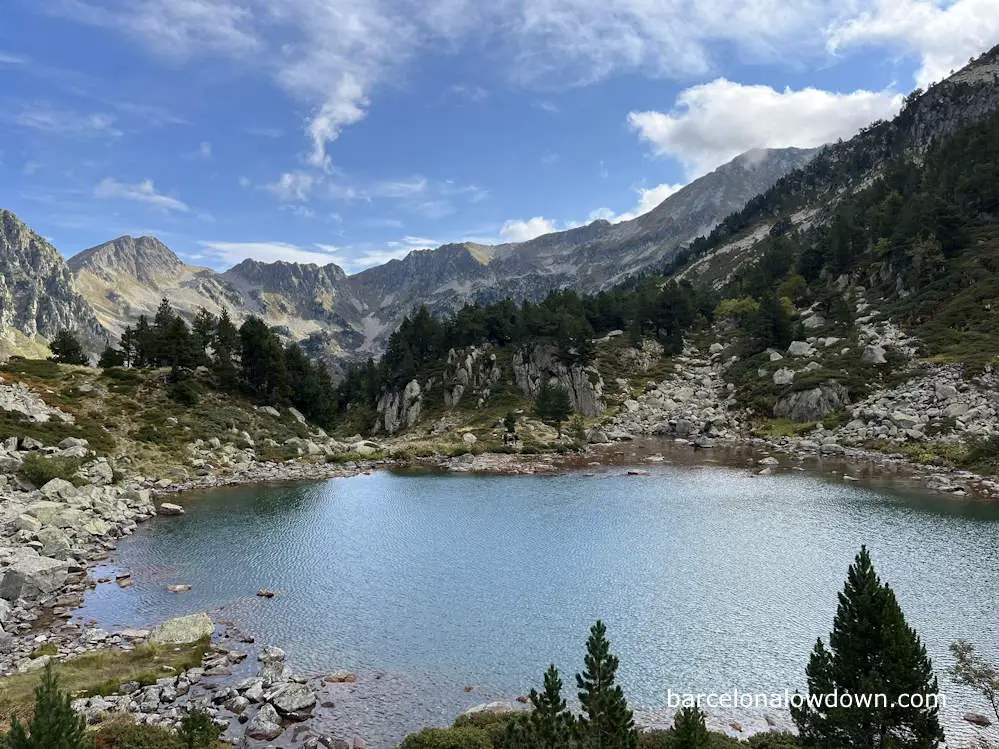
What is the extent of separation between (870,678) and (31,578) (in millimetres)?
44037

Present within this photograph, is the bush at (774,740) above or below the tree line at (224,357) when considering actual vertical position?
below

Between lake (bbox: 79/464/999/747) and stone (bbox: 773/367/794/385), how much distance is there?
4181 cm

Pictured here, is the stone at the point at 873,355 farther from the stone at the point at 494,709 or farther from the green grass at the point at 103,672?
the green grass at the point at 103,672

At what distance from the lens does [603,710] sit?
15.6m

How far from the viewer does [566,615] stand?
3130cm

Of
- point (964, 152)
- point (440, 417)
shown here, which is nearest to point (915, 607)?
point (440, 417)

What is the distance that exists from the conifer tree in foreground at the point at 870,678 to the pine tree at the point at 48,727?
63.6ft

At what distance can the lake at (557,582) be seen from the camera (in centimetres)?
2527

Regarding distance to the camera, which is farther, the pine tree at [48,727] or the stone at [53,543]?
the stone at [53,543]

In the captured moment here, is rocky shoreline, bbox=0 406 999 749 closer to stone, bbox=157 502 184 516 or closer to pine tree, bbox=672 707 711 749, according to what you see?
stone, bbox=157 502 184 516

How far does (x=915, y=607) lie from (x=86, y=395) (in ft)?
329

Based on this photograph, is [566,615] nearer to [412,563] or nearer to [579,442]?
[412,563]

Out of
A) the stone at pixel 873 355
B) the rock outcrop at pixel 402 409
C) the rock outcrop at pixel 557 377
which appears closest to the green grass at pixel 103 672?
the rock outcrop at pixel 557 377

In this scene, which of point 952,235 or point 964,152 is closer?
point 952,235
